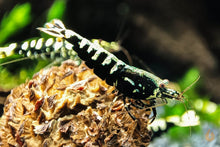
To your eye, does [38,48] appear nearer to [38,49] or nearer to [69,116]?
[38,49]

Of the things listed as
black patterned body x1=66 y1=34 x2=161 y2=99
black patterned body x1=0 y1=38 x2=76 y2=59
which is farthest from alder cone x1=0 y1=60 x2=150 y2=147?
black patterned body x1=0 y1=38 x2=76 y2=59

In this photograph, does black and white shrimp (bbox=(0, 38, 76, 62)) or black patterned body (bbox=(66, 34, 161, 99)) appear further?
black and white shrimp (bbox=(0, 38, 76, 62))

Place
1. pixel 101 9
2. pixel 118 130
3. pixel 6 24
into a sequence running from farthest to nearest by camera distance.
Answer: pixel 101 9, pixel 6 24, pixel 118 130

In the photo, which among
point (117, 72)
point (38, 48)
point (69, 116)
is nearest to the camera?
point (69, 116)

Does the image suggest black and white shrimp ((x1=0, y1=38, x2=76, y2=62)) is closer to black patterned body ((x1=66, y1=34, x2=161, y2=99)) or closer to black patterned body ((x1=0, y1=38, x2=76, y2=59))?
black patterned body ((x1=0, y1=38, x2=76, y2=59))

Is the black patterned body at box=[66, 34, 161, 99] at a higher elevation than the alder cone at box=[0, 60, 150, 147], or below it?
higher

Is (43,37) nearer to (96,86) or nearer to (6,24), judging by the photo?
(6,24)

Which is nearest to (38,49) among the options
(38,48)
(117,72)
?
(38,48)

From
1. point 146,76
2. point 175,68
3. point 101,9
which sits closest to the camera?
point 146,76

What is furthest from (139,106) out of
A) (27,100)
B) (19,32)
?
(19,32)
